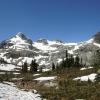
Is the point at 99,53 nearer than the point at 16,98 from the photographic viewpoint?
No

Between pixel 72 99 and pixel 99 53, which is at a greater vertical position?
pixel 99 53

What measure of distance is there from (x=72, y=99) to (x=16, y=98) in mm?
6225

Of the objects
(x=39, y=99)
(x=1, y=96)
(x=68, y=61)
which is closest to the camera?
(x=1, y=96)

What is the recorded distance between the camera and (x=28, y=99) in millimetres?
24438

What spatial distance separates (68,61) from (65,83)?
314 ft

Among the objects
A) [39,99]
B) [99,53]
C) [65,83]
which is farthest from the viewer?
[99,53]

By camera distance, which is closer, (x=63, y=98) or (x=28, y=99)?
(x=28, y=99)

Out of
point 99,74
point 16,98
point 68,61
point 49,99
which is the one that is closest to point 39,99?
point 49,99

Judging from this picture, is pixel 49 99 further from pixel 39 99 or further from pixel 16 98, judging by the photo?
pixel 16 98

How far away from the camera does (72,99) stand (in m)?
26.9

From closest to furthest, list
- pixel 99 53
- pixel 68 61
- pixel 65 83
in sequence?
pixel 65 83
pixel 99 53
pixel 68 61

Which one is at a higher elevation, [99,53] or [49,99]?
[99,53]

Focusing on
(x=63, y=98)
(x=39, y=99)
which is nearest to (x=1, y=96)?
(x=39, y=99)

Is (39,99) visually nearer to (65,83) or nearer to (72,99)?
(72,99)
